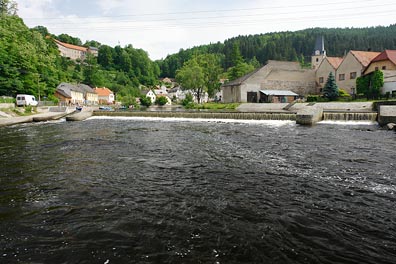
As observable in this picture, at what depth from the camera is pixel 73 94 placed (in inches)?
3132

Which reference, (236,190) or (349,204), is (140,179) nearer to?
(236,190)

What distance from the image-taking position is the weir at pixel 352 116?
86.3ft

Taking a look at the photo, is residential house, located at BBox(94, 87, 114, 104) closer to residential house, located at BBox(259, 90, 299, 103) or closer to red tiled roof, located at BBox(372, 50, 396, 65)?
residential house, located at BBox(259, 90, 299, 103)

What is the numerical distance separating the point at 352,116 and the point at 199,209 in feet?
87.1

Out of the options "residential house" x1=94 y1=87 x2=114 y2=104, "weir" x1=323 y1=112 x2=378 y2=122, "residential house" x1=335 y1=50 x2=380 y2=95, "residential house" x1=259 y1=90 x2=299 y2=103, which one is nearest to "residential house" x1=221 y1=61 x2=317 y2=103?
"residential house" x1=259 y1=90 x2=299 y2=103

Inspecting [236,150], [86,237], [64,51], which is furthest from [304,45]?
[86,237]

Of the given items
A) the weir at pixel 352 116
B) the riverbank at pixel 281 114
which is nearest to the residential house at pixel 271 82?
the riverbank at pixel 281 114

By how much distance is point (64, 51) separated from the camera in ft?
527

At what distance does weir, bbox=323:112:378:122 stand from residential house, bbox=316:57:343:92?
108 ft

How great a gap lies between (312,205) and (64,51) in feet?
603

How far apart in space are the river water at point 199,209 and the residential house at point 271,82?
46.2 metres

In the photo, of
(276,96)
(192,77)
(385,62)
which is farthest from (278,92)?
(192,77)

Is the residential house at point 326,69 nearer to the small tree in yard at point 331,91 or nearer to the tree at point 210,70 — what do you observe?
the small tree in yard at point 331,91

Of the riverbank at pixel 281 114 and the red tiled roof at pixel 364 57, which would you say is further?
the red tiled roof at pixel 364 57
